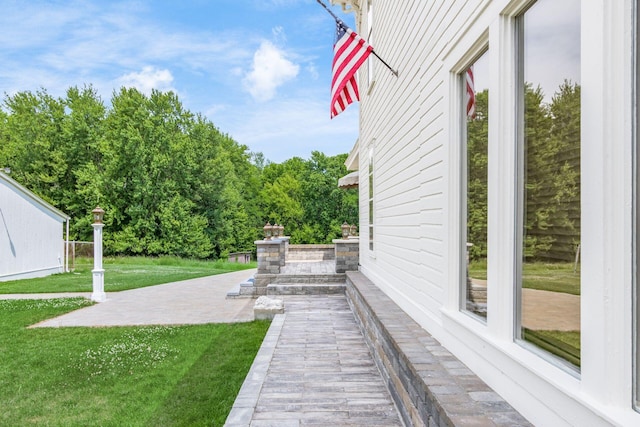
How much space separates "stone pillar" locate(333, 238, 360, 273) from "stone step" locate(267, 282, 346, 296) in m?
0.58

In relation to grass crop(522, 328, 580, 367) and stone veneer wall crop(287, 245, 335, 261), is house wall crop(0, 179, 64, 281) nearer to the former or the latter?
stone veneer wall crop(287, 245, 335, 261)

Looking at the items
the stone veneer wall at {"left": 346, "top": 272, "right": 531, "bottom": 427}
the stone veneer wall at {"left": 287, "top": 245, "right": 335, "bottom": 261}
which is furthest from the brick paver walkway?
the stone veneer wall at {"left": 287, "top": 245, "right": 335, "bottom": 261}

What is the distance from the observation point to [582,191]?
1.48 meters

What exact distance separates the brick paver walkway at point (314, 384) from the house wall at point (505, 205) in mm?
779

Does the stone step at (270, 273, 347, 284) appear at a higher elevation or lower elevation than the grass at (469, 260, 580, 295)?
lower

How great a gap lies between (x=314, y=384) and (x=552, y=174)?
9.59 feet

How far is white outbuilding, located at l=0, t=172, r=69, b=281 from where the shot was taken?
1383cm

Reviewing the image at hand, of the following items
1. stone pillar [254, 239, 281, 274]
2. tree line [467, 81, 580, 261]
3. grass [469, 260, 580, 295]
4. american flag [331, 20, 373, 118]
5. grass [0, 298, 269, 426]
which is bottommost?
grass [0, 298, 269, 426]

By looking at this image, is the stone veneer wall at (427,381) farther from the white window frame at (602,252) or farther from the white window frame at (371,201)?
the white window frame at (371,201)

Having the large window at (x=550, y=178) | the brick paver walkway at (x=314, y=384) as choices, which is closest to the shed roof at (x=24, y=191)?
the brick paver walkway at (x=314, y=384)

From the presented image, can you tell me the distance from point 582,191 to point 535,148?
49 cm

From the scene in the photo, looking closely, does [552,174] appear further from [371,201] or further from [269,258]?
[269,258]

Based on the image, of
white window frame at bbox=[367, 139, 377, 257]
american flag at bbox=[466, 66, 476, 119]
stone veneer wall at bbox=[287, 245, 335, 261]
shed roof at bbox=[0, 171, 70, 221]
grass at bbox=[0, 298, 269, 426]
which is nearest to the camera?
american flag at bbox=[466, 66, 476, 119]

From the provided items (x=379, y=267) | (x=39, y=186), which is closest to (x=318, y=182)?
(x=39, y=186)
